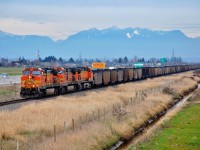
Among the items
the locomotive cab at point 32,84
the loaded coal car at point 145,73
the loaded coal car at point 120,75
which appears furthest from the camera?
the loaded coal car at point 145,73

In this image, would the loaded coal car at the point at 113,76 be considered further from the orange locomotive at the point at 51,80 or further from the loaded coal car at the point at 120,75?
the orange locomotive at the point at 51,80

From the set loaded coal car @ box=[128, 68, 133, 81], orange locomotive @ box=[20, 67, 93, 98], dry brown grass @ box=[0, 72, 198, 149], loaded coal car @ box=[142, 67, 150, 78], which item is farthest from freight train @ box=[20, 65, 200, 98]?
loaded coal car @ box=[142, 67, 150, 78]

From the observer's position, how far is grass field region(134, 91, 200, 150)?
24938mm

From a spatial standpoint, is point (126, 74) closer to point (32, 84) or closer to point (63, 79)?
point (63, 79)

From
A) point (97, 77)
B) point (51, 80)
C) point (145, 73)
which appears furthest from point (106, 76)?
point (145, 73)

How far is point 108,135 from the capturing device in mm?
27469

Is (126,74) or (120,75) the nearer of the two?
(120,75)

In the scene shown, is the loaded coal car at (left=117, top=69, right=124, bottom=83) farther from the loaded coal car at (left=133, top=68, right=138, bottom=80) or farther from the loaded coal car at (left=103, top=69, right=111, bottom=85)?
the loaded coal car at (left=133, top=68, right=138, bottom=80)

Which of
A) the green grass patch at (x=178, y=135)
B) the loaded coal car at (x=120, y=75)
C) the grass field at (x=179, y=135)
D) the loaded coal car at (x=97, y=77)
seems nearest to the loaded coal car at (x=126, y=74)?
the loaded coal car at (x=120, y=75)

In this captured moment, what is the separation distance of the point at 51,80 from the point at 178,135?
26830mm

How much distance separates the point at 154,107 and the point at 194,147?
2056cm

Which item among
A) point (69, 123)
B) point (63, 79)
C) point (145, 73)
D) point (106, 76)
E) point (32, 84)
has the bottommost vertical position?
point (69, 123)

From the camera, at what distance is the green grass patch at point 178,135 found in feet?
81.8

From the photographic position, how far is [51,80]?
52938 mm
